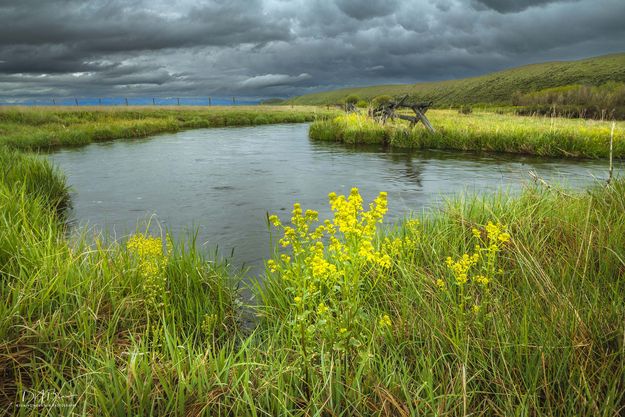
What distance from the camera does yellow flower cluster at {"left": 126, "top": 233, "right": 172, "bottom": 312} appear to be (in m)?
4.07

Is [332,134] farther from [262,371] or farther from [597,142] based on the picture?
[262,371]

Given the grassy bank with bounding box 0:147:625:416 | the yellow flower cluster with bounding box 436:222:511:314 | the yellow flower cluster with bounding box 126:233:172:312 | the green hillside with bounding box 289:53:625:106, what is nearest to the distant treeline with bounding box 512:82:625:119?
the yellow flower cluster with bounding box 436:222:511:314

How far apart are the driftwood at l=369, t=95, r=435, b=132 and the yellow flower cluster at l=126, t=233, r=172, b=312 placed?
18340 millimetres

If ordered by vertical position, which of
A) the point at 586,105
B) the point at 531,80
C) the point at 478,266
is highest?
the point at 531,80

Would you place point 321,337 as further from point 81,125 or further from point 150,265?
point 81,125

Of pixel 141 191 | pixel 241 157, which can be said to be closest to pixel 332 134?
pixel 241 157

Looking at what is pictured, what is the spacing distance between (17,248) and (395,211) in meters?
7.37

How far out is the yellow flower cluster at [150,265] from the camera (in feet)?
13.4

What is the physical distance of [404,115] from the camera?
75.4 ft

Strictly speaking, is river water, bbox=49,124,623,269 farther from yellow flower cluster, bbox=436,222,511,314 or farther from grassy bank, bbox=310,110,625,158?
yellow flower cluster, bbox=436,222,511,314

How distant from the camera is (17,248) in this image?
13.8ft

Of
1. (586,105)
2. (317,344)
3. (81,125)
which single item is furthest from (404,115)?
(586,105)

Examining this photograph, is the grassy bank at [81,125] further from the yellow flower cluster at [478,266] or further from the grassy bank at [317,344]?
the yellow flower cluster at [478,266]

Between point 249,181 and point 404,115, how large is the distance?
12641 mm
